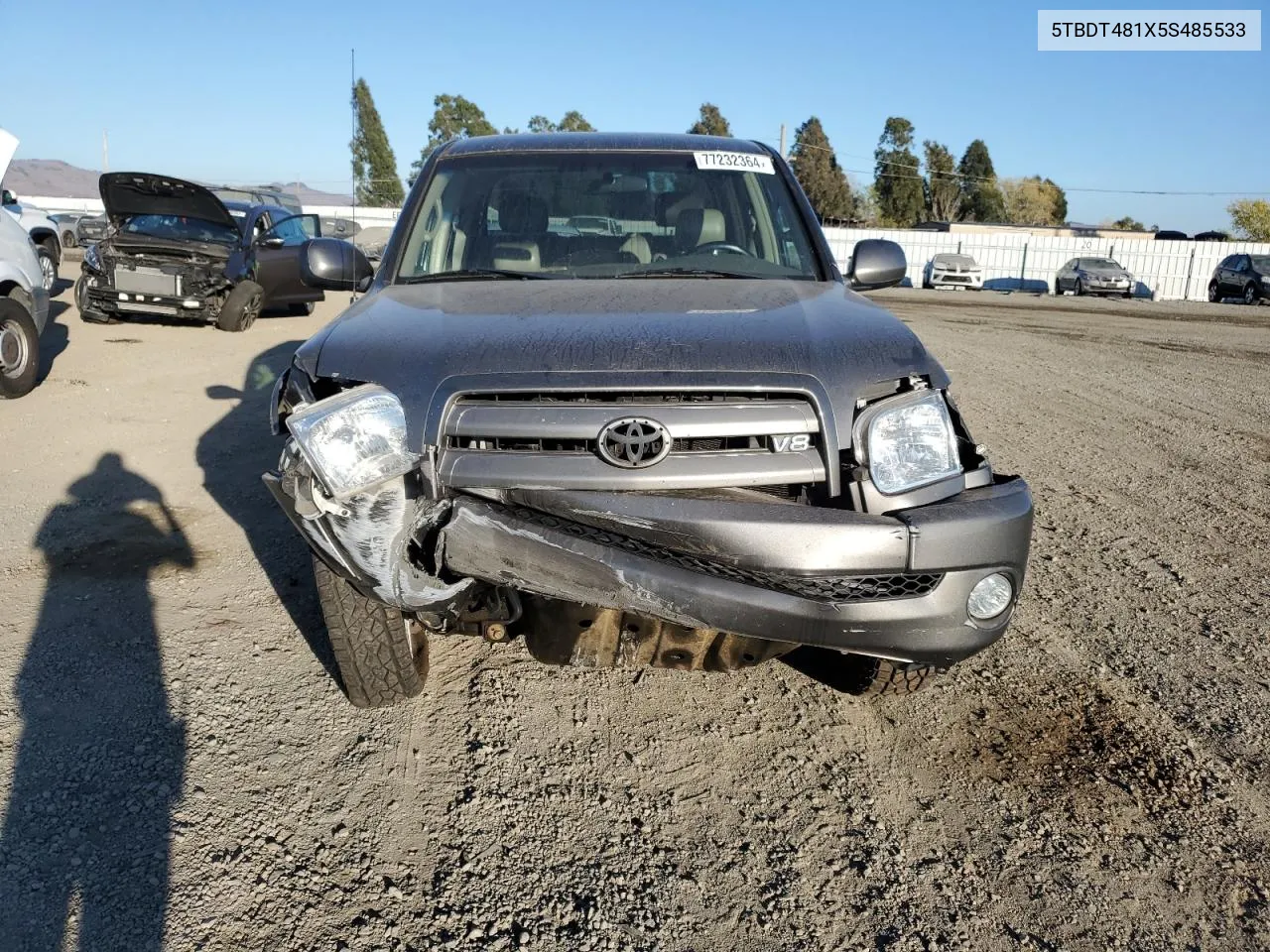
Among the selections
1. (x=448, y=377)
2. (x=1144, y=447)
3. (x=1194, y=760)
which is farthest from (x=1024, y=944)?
(x=1144, y=447)

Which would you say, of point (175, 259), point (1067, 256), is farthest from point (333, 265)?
point (1067, 256)

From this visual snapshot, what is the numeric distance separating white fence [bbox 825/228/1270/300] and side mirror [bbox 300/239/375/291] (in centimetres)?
3010

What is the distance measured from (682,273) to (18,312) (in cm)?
716

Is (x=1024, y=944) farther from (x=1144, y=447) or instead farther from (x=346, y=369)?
(x=1144, y=447)

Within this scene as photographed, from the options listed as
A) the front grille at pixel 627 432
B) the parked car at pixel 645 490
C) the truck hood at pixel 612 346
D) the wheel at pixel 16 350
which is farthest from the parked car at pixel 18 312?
the front grille at pixel 627 432

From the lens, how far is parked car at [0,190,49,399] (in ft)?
26.2

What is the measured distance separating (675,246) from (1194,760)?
253 centimetres

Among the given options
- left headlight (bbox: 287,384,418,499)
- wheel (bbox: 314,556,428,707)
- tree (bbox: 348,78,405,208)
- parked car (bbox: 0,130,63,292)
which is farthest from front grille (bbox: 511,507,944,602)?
tree (bbox: 348,78,405,208)

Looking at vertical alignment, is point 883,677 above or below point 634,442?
below

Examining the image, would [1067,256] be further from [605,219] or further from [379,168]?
[379,168]

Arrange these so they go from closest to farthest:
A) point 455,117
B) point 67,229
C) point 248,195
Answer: point 248,195 → point 67,229 → point 455,117

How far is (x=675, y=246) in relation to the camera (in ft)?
12.4

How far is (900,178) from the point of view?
7419 centimetres

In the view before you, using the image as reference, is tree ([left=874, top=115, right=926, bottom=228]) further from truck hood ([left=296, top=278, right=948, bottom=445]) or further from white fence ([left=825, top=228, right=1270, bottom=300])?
truck hood ([left=296, top=278, right=948, bottom=445])
